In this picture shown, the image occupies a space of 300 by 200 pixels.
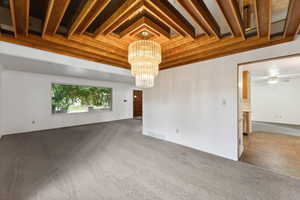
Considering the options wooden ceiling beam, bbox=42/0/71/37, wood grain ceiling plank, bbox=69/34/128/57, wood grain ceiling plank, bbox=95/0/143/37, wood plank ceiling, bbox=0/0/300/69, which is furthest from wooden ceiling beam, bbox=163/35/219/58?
wooden ceiling beam, bbox=42/0/71/37

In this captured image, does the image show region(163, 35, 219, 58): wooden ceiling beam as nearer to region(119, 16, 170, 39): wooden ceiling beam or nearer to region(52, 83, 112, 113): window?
region(119, 16, 170, 39): wooden ceiling beam

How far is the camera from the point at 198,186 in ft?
5.91

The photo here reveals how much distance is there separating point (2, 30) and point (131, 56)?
7.16 feet

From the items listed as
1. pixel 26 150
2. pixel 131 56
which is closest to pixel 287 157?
pixel 131 56

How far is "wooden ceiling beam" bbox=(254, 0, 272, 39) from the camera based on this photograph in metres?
1.29

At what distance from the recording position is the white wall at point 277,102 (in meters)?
5.97

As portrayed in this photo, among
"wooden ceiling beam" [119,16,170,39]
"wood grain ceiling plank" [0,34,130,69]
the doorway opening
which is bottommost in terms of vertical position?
the doorway opening

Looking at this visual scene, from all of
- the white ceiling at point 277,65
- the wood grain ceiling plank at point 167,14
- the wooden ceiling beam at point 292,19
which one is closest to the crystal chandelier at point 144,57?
the wood grain ceiling plank at point 167,14

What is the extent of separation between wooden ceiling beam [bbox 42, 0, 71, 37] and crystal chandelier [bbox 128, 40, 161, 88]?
93 centimetres

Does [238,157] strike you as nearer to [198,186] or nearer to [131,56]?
[198,186]

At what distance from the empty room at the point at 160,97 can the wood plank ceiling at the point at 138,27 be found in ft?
0.05

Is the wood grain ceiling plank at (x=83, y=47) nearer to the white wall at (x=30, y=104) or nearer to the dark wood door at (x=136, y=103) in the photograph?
the white wall at (x=30, y=104)

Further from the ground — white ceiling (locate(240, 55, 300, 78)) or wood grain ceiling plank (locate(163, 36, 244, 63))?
wood grain ceiling plank (locate(163, 36, 244, 63))

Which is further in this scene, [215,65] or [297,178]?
[215,65]
